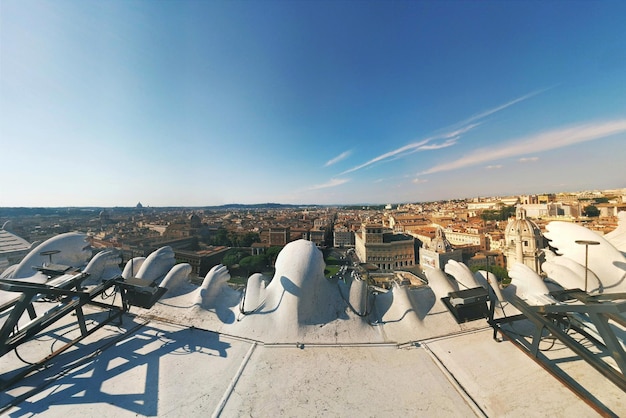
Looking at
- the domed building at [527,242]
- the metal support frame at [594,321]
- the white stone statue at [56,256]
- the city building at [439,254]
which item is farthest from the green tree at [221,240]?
the metal support frame at [594,321]

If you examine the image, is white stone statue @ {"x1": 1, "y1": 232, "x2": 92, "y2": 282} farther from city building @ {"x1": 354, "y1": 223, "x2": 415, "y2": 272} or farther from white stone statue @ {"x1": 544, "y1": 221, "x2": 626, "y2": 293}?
city building @ {"x1": 354, "y1": 223, "x2": 415, "y2": 272}

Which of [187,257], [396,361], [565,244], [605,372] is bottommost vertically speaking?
[187,257]

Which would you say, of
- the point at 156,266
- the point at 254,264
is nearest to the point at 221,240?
the point at 254,264

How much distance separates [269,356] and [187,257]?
3038 cm

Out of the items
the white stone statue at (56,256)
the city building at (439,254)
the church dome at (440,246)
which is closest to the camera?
the white stone statue at (56,256)

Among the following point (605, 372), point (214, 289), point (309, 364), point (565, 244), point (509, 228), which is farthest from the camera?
point (509, 228)

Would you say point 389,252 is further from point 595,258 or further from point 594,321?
point 594,321

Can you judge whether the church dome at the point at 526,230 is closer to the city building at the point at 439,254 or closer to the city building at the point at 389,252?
Result: the city building at the point at 439,254

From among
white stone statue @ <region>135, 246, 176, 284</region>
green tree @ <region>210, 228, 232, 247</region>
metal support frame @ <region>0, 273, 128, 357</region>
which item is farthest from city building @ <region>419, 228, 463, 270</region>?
green tree @ <region>210, 228, 232, 247</region>

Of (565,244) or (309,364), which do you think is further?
(565,244)

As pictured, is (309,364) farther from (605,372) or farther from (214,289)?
(605,372)

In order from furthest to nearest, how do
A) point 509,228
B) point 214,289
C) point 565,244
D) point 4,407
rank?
point 509,228 → point 565,244 → point 214,289 → point 4,407

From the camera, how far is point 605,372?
273cm

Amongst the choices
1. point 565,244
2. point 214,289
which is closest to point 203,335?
point 214,289
